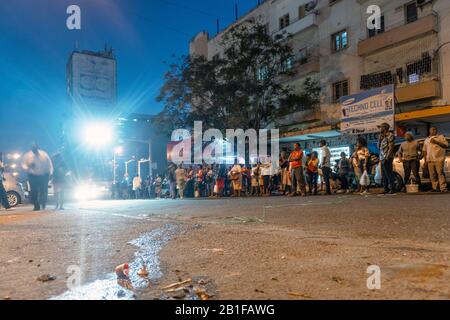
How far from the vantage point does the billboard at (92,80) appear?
50094 mm

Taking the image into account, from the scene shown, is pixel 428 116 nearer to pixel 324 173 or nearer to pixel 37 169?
pixel 324 173

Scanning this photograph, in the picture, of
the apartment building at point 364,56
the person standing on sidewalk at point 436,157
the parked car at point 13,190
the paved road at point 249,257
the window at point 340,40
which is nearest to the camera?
the paved road at point 249,257

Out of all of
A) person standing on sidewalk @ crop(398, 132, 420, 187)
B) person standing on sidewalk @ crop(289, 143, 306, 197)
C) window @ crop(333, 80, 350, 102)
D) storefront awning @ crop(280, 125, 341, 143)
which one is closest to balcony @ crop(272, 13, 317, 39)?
window @ crop(333, 80, 350, 102)

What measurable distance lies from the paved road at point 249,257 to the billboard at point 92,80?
48.9 metres

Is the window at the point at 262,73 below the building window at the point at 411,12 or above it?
below

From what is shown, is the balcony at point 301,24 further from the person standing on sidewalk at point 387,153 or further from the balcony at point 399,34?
the person standing on sidewalk at point 387,153

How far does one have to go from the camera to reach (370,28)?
72.6 feet

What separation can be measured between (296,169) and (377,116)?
22.0 feet

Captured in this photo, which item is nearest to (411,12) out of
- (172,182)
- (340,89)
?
(340,89)

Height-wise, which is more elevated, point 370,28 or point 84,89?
point 84,89

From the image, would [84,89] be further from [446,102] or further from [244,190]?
[446,102]

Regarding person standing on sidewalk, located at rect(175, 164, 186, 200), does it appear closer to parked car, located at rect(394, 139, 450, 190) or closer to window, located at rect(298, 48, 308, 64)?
parked car, located at rect(394, 139, 450, 190)

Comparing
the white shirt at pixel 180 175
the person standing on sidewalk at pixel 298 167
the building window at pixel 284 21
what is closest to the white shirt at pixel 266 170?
the person standing on sidewalk at pixel 298 167

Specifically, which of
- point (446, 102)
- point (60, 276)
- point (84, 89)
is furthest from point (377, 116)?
point (84, 89)
